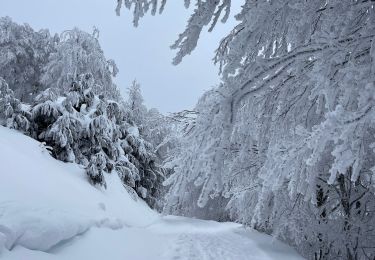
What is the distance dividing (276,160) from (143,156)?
2013 cm

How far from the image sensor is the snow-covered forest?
2.53 metres

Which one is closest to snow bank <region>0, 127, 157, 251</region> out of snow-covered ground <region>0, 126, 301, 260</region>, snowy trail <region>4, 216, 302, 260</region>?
snow-covered ground <region>0, 126, 301, 260</region>

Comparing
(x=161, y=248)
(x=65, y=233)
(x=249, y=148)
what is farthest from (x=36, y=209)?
(x=161, y=248)

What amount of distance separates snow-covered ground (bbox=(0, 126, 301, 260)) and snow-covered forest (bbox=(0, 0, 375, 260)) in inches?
1.1

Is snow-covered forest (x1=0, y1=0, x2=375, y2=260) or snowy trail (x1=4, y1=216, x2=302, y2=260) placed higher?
snow-covered forest (x1=0, y1=0, x2=375, y2=260)

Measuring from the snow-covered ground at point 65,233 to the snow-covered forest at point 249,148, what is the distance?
27 mm

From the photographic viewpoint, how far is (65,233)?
17.7 ft

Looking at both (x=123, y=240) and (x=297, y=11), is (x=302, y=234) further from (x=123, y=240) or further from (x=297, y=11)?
(x=297, y=11)

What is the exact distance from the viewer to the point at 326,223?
6.63 metres

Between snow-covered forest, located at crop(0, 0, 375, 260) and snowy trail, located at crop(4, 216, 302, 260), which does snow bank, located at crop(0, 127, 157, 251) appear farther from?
snowy trail, located at crop(4, 216, 302, 260)

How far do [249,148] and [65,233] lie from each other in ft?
8.99

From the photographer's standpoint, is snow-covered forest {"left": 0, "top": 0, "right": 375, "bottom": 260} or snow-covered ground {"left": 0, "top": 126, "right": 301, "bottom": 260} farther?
snow-covered ground {"left": 0, "top": 126, "right": 301, "bottom": 260}

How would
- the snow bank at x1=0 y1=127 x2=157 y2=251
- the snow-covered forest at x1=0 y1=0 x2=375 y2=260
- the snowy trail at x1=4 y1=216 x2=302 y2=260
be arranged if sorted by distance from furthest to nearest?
the snowy trail at x1=4 y1=216 x2=302 y2=260 < the snow bank at x1=0 y1=127 x2=157 y2=251 < the snow-covered forest at x1=0 y1=0 x2=375 y2=260

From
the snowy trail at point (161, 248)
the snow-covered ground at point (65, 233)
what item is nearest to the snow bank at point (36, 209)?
the snow-covered ground at point (65, 233)
